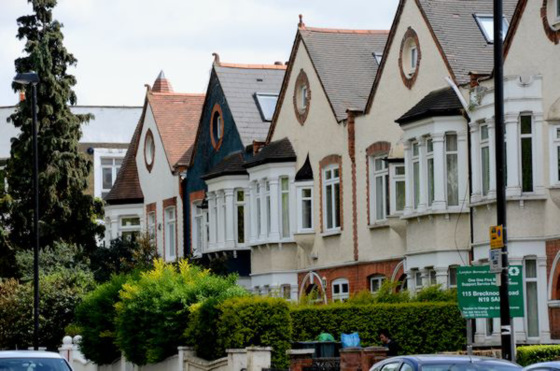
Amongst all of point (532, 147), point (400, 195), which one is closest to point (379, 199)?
point (400, 195)

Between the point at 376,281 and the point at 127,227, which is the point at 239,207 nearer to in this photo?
the point at 376,281

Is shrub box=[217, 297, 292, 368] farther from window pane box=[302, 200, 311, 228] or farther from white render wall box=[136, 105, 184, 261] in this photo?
white render wall box=[136, 105, 184, 261]

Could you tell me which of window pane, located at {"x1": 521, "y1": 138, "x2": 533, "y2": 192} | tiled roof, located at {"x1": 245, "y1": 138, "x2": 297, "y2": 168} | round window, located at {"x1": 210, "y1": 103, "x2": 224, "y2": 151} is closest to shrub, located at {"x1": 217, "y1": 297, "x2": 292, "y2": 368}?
window pane, located at {"x1": 521, "y1": 138, "x2": 533, "y2": 192}

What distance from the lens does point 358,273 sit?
1638 inches

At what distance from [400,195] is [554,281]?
7148mm

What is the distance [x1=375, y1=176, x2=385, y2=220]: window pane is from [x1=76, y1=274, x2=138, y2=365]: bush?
24.8ft

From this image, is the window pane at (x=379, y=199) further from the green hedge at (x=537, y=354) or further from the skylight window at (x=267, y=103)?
the green hedge at (x=537, y=354)

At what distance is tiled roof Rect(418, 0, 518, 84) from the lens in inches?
1439

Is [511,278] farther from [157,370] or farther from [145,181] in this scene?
[145,181]

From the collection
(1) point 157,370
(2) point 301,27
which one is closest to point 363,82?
(2) point 301,27

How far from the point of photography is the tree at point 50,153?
58.1m

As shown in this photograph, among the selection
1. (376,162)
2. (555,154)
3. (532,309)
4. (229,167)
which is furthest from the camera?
(229,167)

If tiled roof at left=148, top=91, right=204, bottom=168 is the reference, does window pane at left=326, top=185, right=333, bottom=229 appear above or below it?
below

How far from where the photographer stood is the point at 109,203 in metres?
59.9
